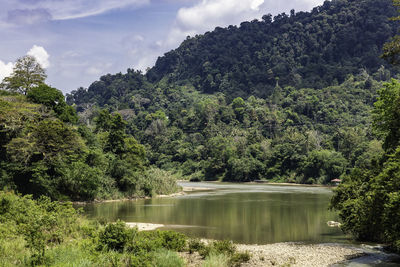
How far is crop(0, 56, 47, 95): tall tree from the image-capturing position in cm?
5925

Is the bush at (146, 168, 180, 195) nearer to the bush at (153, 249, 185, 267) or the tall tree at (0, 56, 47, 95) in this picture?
the tall tree at (0, 56, 47, 95)

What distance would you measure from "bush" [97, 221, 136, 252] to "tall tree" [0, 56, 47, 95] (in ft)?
160

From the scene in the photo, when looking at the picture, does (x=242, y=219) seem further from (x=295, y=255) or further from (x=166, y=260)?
(x=166, y=260)

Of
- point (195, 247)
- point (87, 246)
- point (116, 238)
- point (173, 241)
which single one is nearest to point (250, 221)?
point (195, 247)

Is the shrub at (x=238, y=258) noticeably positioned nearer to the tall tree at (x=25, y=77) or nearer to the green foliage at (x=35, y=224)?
the green foliage at (x=35, y=224)

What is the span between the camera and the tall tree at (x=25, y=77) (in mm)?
59250

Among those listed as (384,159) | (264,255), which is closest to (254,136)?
(384,159)

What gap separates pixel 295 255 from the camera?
2108 centimetres

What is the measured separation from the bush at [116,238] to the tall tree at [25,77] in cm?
Result: 4877

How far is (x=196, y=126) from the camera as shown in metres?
158

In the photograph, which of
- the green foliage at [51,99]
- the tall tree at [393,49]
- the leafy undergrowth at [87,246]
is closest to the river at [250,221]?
the leafy undergrowth at [87,246]

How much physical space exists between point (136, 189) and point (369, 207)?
4063 cm

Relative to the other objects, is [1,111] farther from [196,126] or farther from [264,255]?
[196,126]

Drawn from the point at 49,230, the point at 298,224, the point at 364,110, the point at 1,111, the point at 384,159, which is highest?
the point at 364,110
